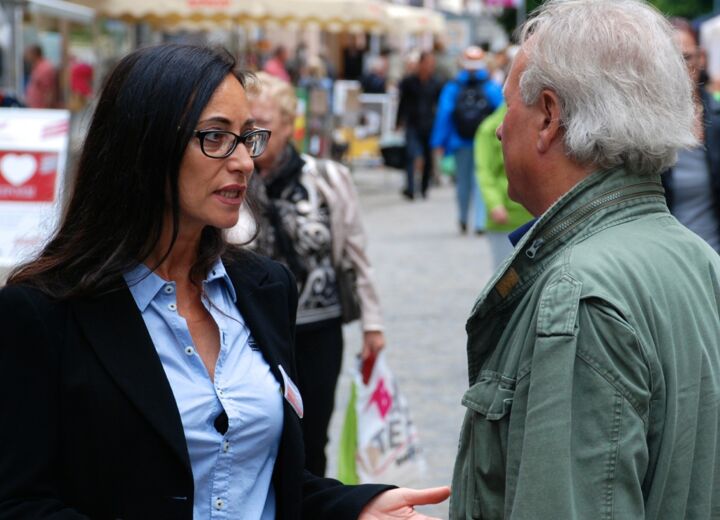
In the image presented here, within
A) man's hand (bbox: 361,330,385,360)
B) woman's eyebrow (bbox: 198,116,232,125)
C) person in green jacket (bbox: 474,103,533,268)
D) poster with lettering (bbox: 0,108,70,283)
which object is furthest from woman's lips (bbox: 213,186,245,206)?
person in green jacket (bbox: 474,103,533,268)

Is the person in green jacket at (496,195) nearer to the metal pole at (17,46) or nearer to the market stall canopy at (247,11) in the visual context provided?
the metal pole at (17,46)

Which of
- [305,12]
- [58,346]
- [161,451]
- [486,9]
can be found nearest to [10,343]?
[58,346]

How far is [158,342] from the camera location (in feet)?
8.09

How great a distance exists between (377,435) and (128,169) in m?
2.92

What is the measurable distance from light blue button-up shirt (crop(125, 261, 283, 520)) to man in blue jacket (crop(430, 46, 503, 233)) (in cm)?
1182

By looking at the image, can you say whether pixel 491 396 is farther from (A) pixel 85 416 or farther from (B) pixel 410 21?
(B) pixel 410 21

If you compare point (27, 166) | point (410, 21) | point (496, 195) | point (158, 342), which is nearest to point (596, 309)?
point (158, 342)

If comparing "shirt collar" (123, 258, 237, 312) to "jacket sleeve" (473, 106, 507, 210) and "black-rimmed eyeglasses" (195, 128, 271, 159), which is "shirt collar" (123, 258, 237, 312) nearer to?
"black-rimmed eyeglasses" (195, 128, 271, 159)

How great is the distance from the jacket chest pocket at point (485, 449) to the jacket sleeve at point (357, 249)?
261cm

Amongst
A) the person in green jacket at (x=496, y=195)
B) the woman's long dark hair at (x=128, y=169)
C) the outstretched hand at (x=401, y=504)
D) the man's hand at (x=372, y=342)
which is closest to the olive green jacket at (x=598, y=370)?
the outstretched hand at (x=401, y=504)

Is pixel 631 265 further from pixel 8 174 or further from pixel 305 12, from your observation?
pixel 305 12

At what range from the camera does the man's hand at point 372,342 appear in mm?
5160

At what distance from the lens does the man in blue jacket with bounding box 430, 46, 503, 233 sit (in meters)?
14.4

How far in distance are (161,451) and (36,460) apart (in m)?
0.22
